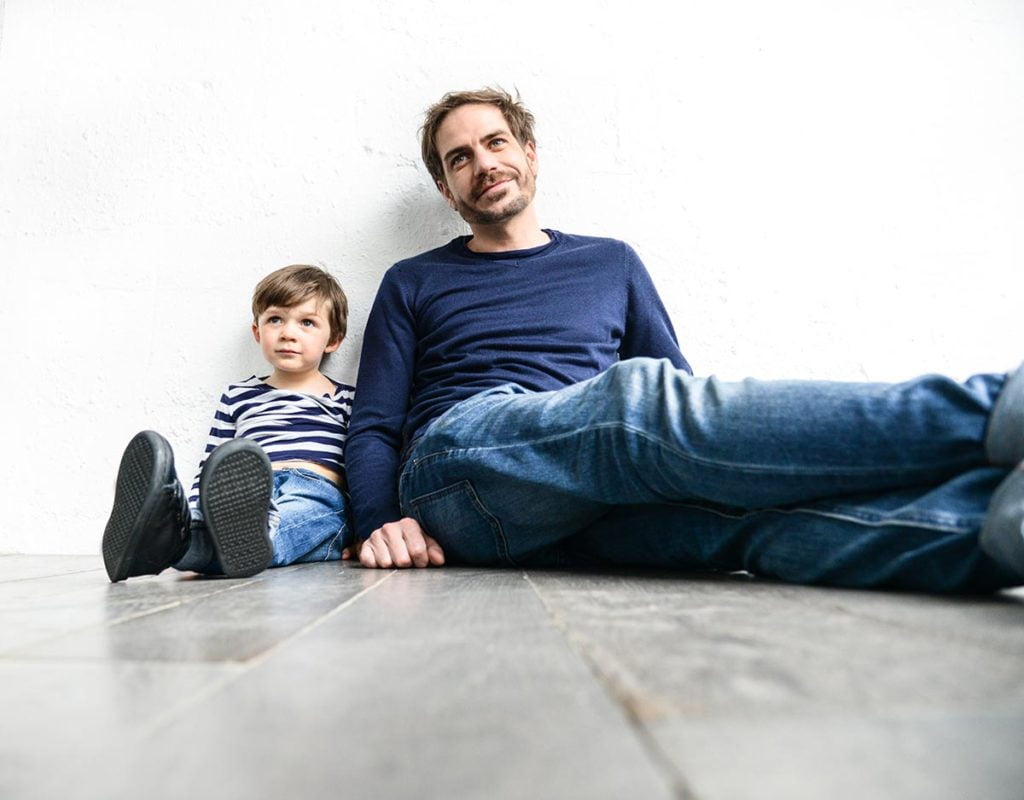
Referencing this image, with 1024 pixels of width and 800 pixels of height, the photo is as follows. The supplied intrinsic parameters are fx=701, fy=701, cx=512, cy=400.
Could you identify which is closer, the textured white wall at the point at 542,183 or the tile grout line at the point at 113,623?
the tile grout line at the point at 113,623

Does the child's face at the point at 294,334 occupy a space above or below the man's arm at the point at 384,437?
above

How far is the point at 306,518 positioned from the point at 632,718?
1152 mm

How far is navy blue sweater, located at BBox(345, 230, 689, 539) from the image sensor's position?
1.40m

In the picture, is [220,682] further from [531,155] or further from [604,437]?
[531,155]

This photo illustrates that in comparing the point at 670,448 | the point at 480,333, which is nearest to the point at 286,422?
the point at 480,333

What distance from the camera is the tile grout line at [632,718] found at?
31 cm

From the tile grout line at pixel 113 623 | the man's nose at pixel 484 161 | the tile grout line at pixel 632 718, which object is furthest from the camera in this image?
the man's nose at pixel 484 161

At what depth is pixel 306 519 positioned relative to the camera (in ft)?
4.69

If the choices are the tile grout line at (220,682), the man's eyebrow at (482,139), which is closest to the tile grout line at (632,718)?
the tile grout line at (220,682)

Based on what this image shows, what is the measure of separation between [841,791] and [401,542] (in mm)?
977

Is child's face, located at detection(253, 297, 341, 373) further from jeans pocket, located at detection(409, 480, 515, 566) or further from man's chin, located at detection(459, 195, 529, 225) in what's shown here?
jeans pocket, located at detection(409, 480, 515, 566)

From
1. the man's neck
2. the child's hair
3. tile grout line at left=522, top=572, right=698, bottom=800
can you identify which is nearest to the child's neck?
the child's hair

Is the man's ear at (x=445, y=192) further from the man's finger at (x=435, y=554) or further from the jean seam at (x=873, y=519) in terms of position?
the jean seam at (x=873, y=519)

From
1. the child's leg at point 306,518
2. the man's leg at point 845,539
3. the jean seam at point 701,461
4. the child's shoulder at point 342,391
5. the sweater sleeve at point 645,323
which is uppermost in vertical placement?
the sweater sleeve at point 645,323
